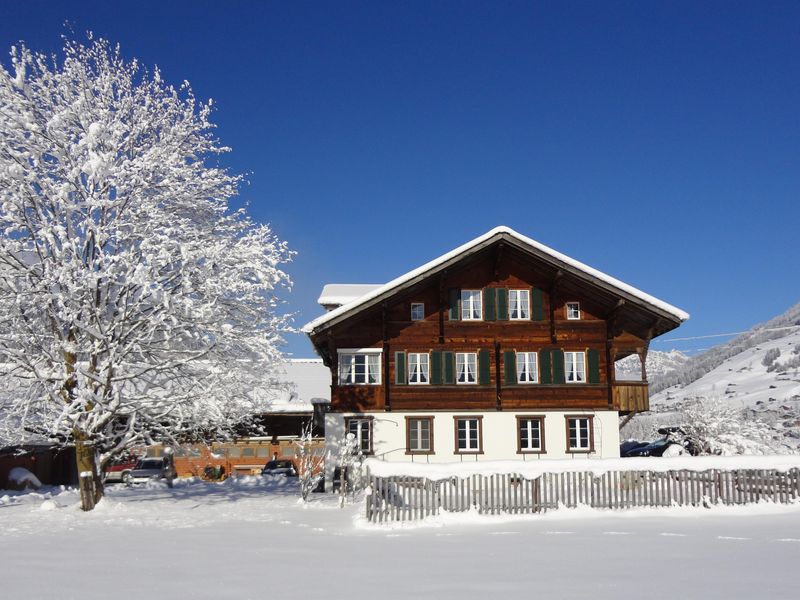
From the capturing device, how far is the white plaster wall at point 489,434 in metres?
30.7

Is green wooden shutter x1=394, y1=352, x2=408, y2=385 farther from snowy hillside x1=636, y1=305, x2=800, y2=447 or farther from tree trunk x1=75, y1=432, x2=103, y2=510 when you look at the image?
snowy hillside x1=636, y1=305, x2=800, y2=447

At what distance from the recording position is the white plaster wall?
3073cm

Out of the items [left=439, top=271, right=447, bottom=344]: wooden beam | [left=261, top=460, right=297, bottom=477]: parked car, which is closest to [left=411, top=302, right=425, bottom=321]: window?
[left=439, top=271, right=447, bottom=344]: wooden beam

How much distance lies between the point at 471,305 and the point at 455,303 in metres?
0.70

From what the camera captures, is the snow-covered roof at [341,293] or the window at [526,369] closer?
the window at [526,369]

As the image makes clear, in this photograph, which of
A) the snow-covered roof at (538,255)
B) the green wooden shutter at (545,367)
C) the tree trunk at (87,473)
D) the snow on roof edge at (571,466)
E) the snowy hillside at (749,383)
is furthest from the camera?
the snowy hillside at (749,383)

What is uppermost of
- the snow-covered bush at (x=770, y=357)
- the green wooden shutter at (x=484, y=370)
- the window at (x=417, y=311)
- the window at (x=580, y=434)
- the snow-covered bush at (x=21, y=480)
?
the snow-covered bush at (x=770, y=357)

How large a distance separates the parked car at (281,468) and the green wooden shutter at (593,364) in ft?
54.9

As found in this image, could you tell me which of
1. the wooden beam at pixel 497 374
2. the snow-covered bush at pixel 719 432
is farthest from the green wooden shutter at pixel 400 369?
the snow-covered bush at pixel 719 432

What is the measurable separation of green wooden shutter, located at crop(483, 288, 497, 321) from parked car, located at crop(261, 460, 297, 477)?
1446 cm

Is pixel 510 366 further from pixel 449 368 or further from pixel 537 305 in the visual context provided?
pixel 537 305

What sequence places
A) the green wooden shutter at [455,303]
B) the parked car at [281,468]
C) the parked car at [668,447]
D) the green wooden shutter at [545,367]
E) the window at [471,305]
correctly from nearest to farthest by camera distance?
the green wooden shutter at [545,367] → the green wooden shutter at [455,303] → the window at [471,305] → the parked car at [668,447] → the parked car at [281,468]

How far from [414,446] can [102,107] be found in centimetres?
1742

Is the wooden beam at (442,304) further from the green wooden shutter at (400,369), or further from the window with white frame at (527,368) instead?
the window with white frame at (527,368)
